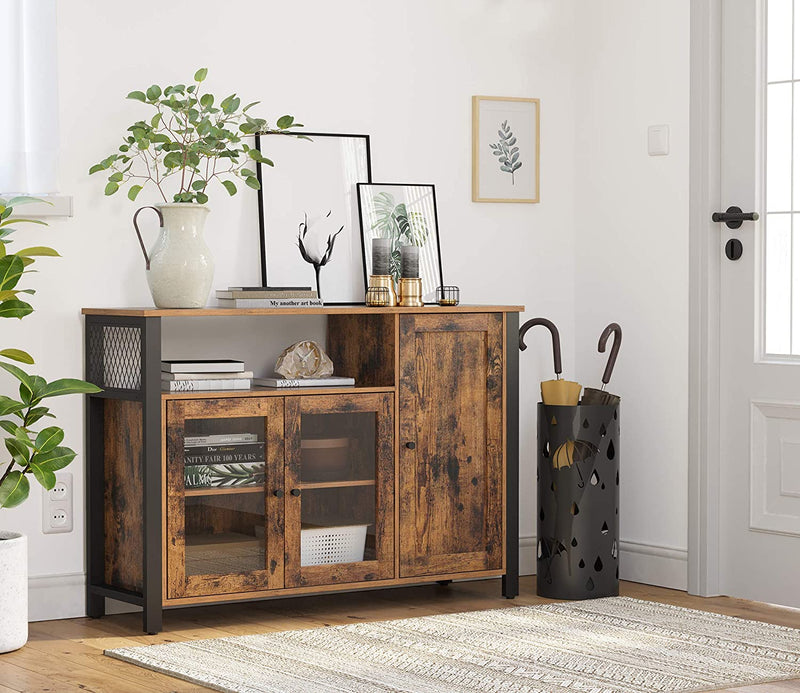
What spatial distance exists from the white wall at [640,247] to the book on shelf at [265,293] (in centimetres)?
119

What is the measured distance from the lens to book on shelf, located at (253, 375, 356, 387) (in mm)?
3779

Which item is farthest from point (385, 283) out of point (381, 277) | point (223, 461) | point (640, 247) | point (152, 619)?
point (152, 619)

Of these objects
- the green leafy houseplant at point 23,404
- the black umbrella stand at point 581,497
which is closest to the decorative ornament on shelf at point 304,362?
the green leafy houseplant at point 23,404

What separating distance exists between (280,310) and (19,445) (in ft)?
2.60

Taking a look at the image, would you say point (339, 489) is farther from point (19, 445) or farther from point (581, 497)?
point (19, 445)

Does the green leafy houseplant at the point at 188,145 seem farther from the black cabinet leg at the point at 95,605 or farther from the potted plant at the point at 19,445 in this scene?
the black cabinet leg at the point at 95,605

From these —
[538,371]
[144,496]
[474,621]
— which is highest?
[538,371]

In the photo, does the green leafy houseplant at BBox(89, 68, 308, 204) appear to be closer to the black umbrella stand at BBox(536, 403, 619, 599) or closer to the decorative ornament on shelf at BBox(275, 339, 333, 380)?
the decorative ornament on shelf at BBox(275, 339, 333, 380)

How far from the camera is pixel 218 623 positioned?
3744 millimetres

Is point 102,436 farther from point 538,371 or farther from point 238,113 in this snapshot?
point 538,371

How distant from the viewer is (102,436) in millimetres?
3840

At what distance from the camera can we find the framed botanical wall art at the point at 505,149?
4477 millimetres

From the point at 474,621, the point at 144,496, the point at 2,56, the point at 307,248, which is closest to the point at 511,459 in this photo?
the point at 474,621

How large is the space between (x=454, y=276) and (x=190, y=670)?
178 centimetres
